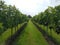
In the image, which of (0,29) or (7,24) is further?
(7,24)

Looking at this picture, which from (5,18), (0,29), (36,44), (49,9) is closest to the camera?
(0,29)

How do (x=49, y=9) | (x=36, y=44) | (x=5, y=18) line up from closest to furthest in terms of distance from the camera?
(x=36, y=44), (x=5, y=18), (x=49, y=9)

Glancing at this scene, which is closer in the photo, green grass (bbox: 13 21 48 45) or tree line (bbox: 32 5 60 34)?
tree line (bbox: 32 5 60 34)

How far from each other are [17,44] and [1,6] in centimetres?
877

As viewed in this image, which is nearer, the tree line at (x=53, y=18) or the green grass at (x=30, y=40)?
the tree line at (x=53, y=18)

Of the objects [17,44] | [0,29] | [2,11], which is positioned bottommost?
[17,44]

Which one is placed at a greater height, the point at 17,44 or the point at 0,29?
the point at 0,29

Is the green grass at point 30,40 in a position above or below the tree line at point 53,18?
below

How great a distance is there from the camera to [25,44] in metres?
46.6

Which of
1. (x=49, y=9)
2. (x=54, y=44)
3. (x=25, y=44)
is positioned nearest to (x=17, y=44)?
(x=25, y=44)

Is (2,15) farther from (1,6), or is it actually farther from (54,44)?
(54,44)

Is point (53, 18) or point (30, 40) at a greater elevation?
point (53, 18)

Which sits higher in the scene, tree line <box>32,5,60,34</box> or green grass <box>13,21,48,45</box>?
tree line <box>32,5,60,34</box>

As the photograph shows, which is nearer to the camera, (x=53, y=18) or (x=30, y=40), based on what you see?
(x=30, y=40)
